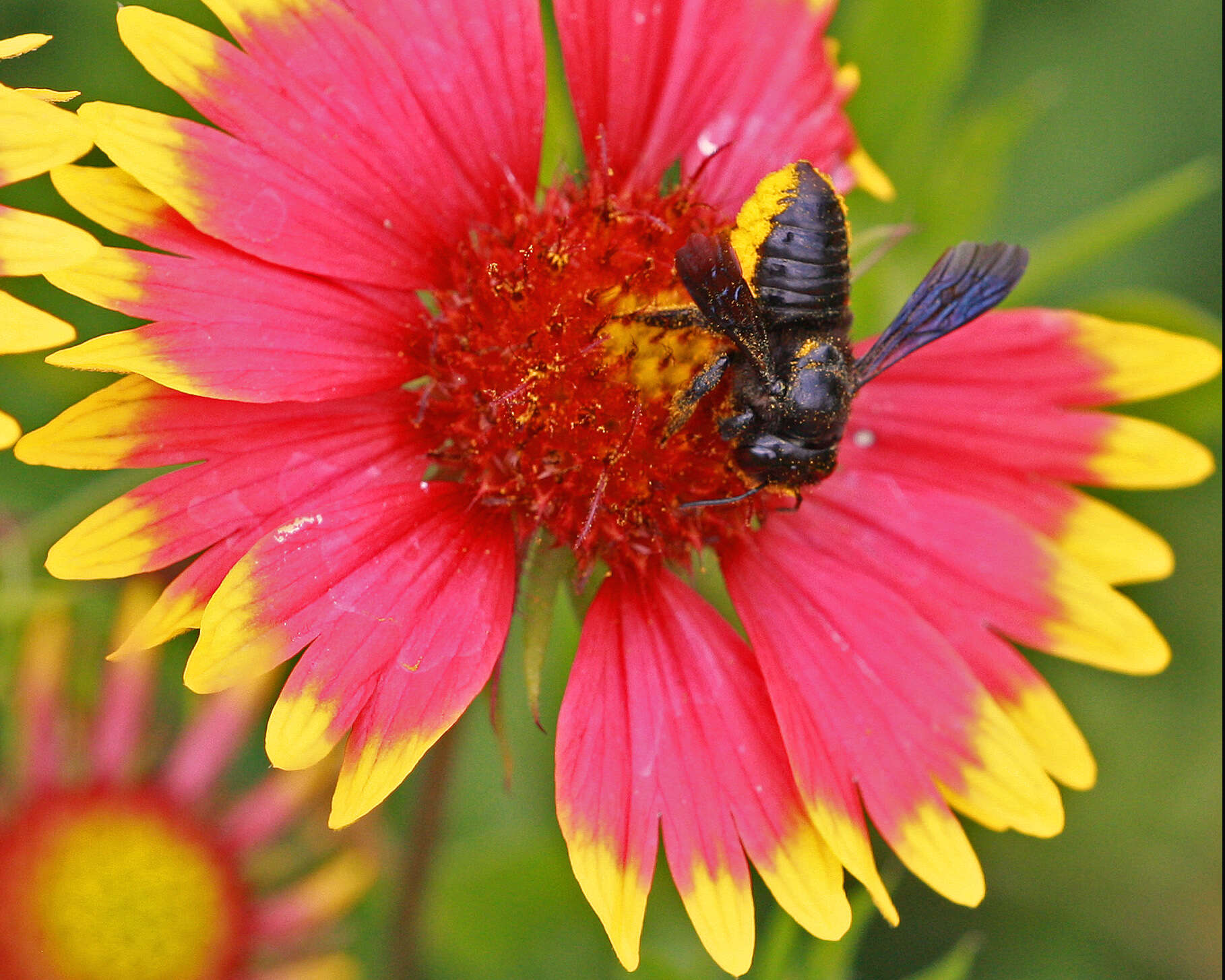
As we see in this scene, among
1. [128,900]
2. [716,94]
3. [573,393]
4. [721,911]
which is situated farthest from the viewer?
[128,900]

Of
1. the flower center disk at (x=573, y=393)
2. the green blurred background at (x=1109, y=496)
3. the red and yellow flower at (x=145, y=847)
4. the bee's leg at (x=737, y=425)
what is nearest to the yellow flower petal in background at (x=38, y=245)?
the flower center disk at (x=573, y=393)

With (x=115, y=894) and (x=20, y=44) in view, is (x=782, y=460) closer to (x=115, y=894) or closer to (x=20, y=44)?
(x=20, y=44)

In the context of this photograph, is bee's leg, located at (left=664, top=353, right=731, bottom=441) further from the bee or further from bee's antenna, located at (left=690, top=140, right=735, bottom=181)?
bee's antenna, located at (left=690, top=140, right=735, bottom=181)

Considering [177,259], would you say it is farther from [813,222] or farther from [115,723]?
[115,723]

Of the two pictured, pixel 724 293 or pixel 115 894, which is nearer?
pixel 724 293

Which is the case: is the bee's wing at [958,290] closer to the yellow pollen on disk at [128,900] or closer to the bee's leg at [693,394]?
the bee's leg at [693,394]

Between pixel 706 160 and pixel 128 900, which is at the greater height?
pixel 706 160

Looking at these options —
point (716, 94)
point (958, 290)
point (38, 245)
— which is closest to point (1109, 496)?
point (958, 290)

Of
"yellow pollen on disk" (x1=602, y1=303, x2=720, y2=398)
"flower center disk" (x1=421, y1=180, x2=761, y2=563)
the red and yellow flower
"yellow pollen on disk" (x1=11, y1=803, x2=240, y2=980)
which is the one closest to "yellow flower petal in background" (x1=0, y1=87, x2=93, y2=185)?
"flower center disk" (x1=421, y1=180, x2=761, y2=563)
